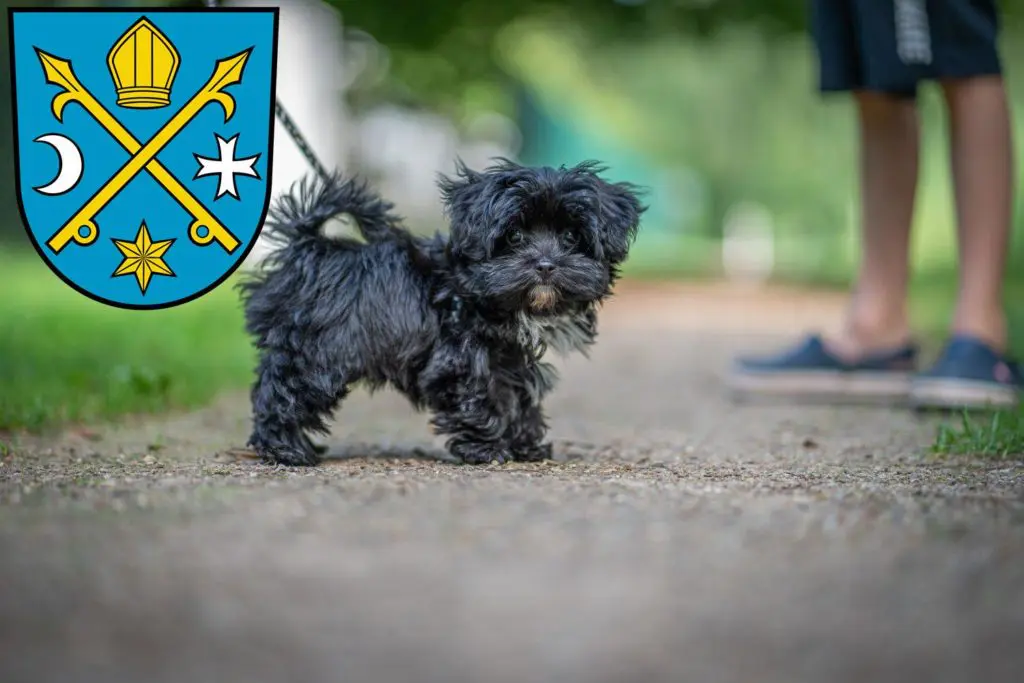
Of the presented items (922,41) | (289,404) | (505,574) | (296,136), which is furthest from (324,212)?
(922,41)

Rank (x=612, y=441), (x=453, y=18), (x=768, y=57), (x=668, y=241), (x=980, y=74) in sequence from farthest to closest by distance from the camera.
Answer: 1. (x=668, y=241)
2. (x=768, y=57)
3. (x=453, y=18)
4. (x=980, y=74)
5. (x=612, y=441)

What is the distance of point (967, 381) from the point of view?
17.1 feet

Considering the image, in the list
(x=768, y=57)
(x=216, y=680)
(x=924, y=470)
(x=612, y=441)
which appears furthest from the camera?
(x=768, y=57)

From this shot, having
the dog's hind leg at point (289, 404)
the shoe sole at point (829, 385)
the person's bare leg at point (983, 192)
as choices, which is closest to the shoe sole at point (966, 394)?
the person's bare leg at point (983, 192)

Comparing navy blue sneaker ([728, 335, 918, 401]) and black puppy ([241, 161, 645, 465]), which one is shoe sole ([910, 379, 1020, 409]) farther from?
black puppy ([241, 161, 645, 465])

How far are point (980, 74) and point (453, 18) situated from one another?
1168 cm

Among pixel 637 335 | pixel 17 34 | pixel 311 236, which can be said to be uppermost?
pixel 17 34

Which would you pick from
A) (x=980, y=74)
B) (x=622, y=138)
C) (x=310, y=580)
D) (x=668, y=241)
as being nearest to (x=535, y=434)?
(x=310, y=580)

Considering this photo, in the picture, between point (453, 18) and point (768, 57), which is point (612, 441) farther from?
point (768, 57)

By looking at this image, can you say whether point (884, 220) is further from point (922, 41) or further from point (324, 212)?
point (324, 212)

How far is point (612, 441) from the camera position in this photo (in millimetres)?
4742

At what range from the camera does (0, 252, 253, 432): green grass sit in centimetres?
522

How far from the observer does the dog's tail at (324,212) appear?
3.91 m

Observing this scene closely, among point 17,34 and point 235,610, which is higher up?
point 17,34
